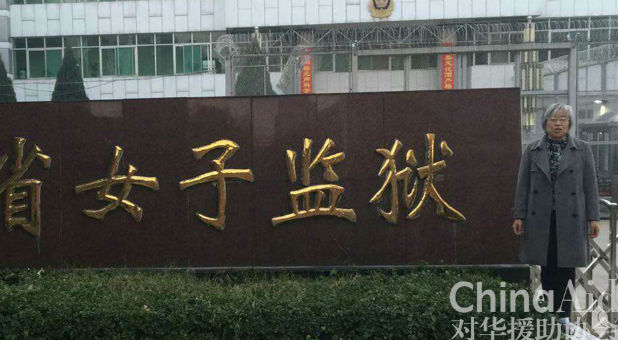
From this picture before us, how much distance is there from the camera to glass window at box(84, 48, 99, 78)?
917 inches

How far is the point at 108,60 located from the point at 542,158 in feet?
70.3

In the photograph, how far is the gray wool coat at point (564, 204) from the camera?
14.3 ft

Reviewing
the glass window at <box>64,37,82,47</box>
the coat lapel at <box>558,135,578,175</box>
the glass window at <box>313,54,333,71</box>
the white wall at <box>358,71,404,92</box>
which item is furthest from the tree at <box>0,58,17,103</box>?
the coat lapel at <box>558,135,578,175</box>

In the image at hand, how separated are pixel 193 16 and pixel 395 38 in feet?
24.5

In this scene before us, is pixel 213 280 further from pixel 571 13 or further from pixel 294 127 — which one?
pixel 571 13

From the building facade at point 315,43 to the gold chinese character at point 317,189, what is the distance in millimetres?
13669

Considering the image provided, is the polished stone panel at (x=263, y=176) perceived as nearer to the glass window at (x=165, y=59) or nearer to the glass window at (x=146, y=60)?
the glass window at (x=165, y=59)

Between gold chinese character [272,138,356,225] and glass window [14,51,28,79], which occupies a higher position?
glass window [14,51,28,79]

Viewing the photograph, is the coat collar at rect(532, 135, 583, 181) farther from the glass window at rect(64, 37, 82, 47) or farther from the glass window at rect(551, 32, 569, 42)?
the glass window at rect(64, 37, 82, 47)

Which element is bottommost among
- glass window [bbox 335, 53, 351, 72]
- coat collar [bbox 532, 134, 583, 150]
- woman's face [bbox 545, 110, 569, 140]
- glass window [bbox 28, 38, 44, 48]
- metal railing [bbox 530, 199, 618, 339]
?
metal railing [bbox 530, 199, 618, 339]

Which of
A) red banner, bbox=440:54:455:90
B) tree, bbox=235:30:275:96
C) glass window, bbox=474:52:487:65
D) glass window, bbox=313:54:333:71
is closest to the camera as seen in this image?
tree, bbox=235:30:275:96

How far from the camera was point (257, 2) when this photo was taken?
21359mm

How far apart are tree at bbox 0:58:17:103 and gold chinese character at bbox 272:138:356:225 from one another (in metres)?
18.2

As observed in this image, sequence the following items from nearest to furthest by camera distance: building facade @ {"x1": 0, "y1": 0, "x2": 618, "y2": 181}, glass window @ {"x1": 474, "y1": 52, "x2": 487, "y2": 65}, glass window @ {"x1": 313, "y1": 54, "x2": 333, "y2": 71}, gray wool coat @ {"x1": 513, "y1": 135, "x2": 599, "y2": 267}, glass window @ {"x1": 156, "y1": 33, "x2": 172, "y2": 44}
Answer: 1. gray wool coat @ {"x1": 513, "y1": 135, "x2": 599, "y2": 267}
2. building facade @ {"x1": 0, "y1": 0, "x2": 618, "y2": 181}
3. glass window @ {"x1": 474, "y1": 52, "x2": 487, "y2": 65}
4. glass window @ {"x1": 313, "y1": 54, "x2": 333, "y2": 71}
5. glass window @ {"x1": 156, "y1": 33, "x2": 172, "y2": 44}
